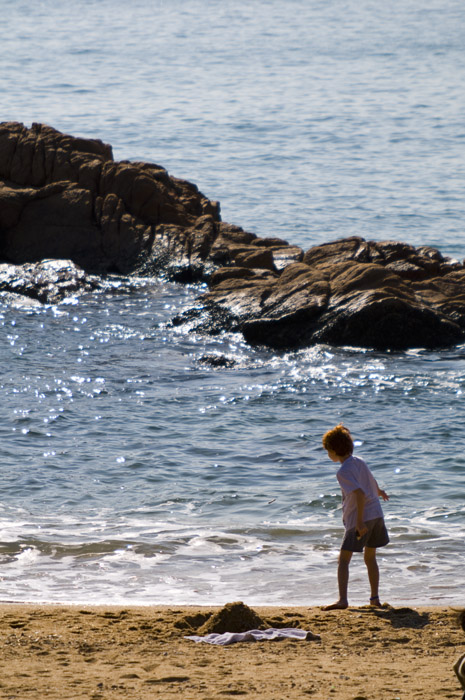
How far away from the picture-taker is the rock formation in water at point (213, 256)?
58.6 feet

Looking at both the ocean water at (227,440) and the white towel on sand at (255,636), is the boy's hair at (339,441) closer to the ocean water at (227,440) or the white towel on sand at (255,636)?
the white towel on sand at (255,636)

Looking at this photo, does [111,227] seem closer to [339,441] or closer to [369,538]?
[339,441]

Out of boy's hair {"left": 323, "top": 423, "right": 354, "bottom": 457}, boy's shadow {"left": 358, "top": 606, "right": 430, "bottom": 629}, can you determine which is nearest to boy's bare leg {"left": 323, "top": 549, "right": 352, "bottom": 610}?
boy's shadow {"left": 358, "top": 606, "right": 430, "bottom": 629}

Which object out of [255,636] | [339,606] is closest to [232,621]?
[255,636]

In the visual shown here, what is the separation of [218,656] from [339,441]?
195 cm

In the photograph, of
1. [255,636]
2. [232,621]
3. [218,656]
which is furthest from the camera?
[232,621]

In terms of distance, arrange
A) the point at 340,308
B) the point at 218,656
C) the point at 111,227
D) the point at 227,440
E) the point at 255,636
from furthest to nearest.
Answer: the point at 111,227 < the point at 340,308 < the point at 227,440 < the point at 255,636 < the point at 218,656

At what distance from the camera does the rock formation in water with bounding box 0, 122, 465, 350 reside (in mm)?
17859

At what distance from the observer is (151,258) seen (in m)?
22.7

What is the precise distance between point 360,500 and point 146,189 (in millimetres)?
16508

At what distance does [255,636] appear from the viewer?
6.96m

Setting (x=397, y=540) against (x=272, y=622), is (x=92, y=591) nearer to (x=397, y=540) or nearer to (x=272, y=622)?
(x=272, y=622)

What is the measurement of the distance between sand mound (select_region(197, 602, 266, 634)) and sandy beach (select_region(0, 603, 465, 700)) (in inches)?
3.5

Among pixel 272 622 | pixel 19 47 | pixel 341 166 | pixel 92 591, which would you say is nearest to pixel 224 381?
pixel 92 591
